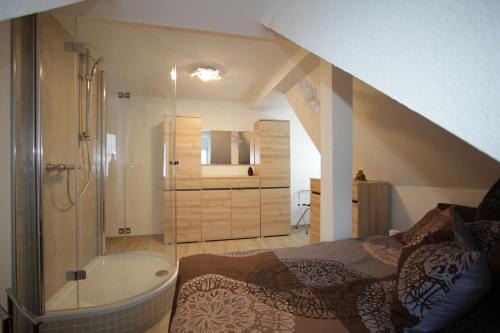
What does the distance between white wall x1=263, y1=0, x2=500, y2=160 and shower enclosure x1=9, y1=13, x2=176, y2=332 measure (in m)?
1.53

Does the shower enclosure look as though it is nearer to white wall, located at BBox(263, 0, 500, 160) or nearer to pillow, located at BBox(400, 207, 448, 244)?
white wall, located at BBox(263, 0, 500, 160)

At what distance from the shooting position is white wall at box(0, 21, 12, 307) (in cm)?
139

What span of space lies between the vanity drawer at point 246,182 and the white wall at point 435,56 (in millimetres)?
3214

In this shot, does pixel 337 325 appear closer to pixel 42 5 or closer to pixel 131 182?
pixel 42 5

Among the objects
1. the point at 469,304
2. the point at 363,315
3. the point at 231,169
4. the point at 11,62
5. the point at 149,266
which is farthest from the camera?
the point at 231,169

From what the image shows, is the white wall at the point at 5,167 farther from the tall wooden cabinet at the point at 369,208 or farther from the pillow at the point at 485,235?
the tall wooden cabinet at the point at 369,208

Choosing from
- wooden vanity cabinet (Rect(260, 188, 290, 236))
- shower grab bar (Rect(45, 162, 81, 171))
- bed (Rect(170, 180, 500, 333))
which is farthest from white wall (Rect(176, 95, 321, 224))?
bed (Rect(170, 180, 500, 333))

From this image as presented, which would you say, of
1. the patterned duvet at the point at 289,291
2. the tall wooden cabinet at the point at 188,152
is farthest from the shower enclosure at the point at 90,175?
the patterned duvet at the point at 289,291

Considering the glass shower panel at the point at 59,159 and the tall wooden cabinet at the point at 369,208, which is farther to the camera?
the tall wooden cabinet at the point at 369,208

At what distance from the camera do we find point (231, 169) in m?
4.24

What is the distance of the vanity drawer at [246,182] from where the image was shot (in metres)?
3.72

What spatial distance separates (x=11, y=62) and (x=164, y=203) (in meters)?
2.29

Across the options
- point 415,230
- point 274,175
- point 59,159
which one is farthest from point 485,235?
point 274,175

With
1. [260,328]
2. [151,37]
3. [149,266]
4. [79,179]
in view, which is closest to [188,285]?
[260,328]
